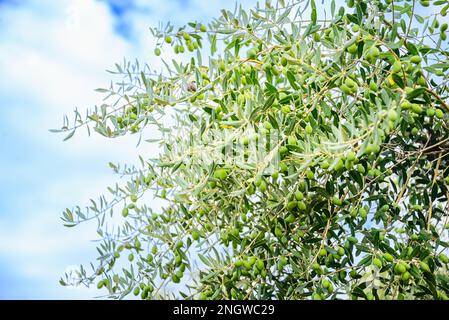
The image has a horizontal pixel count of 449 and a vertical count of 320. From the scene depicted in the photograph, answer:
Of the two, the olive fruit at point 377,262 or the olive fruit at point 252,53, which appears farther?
the olive fruit at point 252,53

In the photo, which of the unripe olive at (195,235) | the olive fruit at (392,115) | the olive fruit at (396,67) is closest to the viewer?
the olive fruit at (392,115)

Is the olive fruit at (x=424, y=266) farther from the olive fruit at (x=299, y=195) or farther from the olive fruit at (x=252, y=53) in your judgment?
the olive fruit at (x=252, y=53)

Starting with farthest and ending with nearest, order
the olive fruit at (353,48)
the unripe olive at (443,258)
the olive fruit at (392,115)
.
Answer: the unripe olive at (443,258) < the olive fruit at (353,48) < the olive fruit at (392,115)

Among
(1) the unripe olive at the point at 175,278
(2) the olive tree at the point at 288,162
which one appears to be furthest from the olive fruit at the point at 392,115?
(1) the unripe olive at the point at 175,278

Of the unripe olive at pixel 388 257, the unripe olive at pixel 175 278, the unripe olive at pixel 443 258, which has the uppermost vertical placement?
the unripe olive at pixel 175 278

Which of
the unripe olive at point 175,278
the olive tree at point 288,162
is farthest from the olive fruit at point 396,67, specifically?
the unripe olive at point 175,278

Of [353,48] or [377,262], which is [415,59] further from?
[377,262]

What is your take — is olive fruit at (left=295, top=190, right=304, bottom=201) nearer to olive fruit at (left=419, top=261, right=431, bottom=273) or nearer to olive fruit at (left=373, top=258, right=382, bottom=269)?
olive fruit at (left=373, top=258, right=382, bottom=269)

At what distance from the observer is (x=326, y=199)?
5.41 ft

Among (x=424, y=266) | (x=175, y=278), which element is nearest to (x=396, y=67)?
(x=424, y=266)

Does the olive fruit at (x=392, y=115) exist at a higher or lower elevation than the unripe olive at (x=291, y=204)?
lower

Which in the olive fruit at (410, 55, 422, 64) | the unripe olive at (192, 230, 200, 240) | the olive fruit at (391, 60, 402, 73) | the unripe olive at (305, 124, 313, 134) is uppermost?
the olive fruit at (410, 55, 422, 64)

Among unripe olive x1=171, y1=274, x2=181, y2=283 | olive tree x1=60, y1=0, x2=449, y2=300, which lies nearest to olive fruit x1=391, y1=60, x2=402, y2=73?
olive tree x1=60, y1=0, x2=449, y2=300
